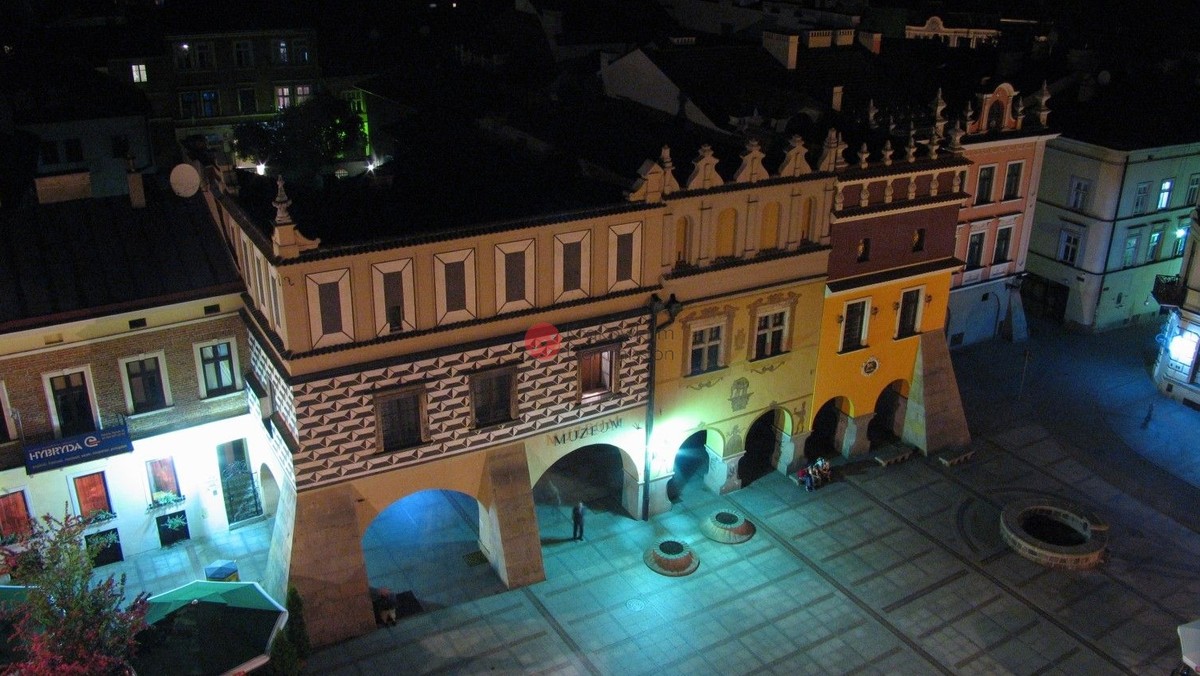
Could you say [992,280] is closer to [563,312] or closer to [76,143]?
[563,312]

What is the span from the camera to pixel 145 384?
35.4 metres

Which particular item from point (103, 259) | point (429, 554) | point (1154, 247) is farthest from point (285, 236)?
point (1154, 247)

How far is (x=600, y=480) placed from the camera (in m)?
42.6

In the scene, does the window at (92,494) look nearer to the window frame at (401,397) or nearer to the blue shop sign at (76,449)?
the blue shop sign at (76,449)

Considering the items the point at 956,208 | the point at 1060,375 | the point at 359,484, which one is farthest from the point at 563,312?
the point at 1060,375

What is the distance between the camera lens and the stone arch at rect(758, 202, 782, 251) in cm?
3844

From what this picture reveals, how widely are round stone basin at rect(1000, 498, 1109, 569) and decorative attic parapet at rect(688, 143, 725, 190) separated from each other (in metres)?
17.3

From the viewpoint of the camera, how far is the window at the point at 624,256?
35500 millimetres

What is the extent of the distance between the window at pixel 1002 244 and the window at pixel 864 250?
49.8 ft

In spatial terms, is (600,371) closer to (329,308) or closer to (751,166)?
(751,166)

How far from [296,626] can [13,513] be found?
10787 mm

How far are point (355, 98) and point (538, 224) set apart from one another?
40.0 metres

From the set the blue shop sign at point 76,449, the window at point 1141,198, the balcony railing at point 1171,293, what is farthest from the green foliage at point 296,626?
the window at point 1141,198

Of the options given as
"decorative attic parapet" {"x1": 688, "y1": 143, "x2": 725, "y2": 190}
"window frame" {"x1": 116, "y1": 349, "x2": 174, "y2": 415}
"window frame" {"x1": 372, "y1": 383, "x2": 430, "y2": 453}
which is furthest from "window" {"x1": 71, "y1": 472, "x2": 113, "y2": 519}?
"decorative attic parapet" {"x1": 688, "y1": 143, "x2": 725, "y2": 190}
